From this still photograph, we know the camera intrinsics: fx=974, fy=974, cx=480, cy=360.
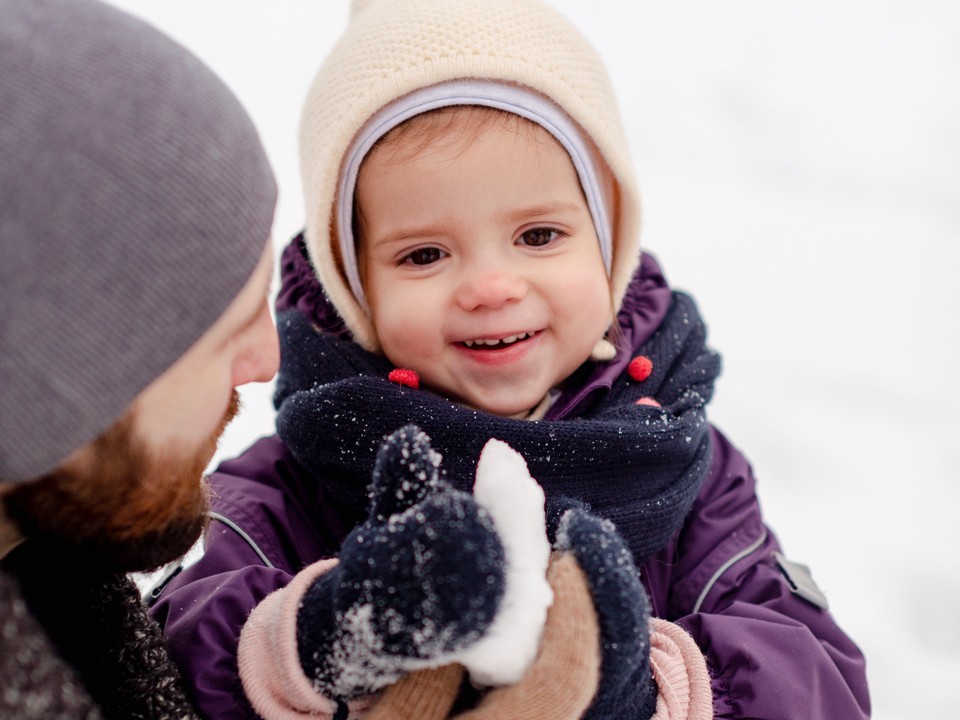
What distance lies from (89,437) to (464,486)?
65 centimetres

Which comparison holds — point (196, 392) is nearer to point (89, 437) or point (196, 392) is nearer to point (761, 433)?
point (89, 437)

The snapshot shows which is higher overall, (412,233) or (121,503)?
(412,233)

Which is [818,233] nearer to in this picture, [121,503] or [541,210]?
[541,210]

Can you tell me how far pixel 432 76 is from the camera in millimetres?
1468

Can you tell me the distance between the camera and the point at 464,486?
149 centimetres

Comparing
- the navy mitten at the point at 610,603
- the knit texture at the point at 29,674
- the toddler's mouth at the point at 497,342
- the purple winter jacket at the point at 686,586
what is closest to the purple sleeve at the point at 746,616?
the purple winter jacket at the point at 686,586

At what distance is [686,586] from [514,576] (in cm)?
68

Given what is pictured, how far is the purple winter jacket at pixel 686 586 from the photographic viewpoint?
132cm

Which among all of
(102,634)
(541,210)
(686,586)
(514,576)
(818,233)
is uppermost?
(541,210)

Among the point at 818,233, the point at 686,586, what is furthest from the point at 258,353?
the point at 818,233

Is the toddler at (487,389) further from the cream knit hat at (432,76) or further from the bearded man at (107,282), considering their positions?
the bearded man at (107,282)

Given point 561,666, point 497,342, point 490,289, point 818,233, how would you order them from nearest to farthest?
point 561,666, point 490,289, point 497,342, point 818,233

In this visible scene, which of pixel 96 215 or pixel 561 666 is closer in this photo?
pixel 96 215

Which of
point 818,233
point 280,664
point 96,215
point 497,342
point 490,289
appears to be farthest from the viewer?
point 818,233
